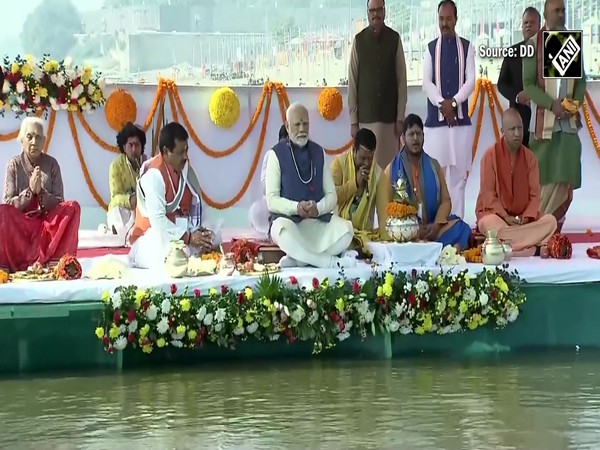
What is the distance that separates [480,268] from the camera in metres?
6.01

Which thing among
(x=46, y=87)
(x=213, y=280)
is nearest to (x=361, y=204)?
(x=213, y=280)

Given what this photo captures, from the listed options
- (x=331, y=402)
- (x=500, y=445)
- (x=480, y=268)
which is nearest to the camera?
(x=500, y=445)

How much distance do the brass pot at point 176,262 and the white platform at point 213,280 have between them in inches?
2.2

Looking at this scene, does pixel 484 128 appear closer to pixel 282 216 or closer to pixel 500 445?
pixel 282 216

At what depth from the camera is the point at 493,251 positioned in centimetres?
607

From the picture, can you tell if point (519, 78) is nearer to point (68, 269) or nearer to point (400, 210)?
point (400, 210)

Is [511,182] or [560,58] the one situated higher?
[560,58]

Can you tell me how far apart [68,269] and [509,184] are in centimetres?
256

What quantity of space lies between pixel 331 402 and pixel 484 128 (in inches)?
180

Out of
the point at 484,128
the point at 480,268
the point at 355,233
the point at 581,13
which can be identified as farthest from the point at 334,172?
the point at 581,13

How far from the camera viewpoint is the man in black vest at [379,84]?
802cm

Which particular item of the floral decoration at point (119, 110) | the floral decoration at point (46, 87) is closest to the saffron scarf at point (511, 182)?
the floral decoration at point (119, 110)

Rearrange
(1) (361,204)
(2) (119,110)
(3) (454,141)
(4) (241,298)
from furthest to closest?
(2) (119,110) → (3) (454,141) → (1) (361,204) → (4) (241,298)

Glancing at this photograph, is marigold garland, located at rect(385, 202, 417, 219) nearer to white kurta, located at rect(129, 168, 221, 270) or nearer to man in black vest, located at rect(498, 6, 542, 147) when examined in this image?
white kurta, located at rect(129, 168, 221, 270)
